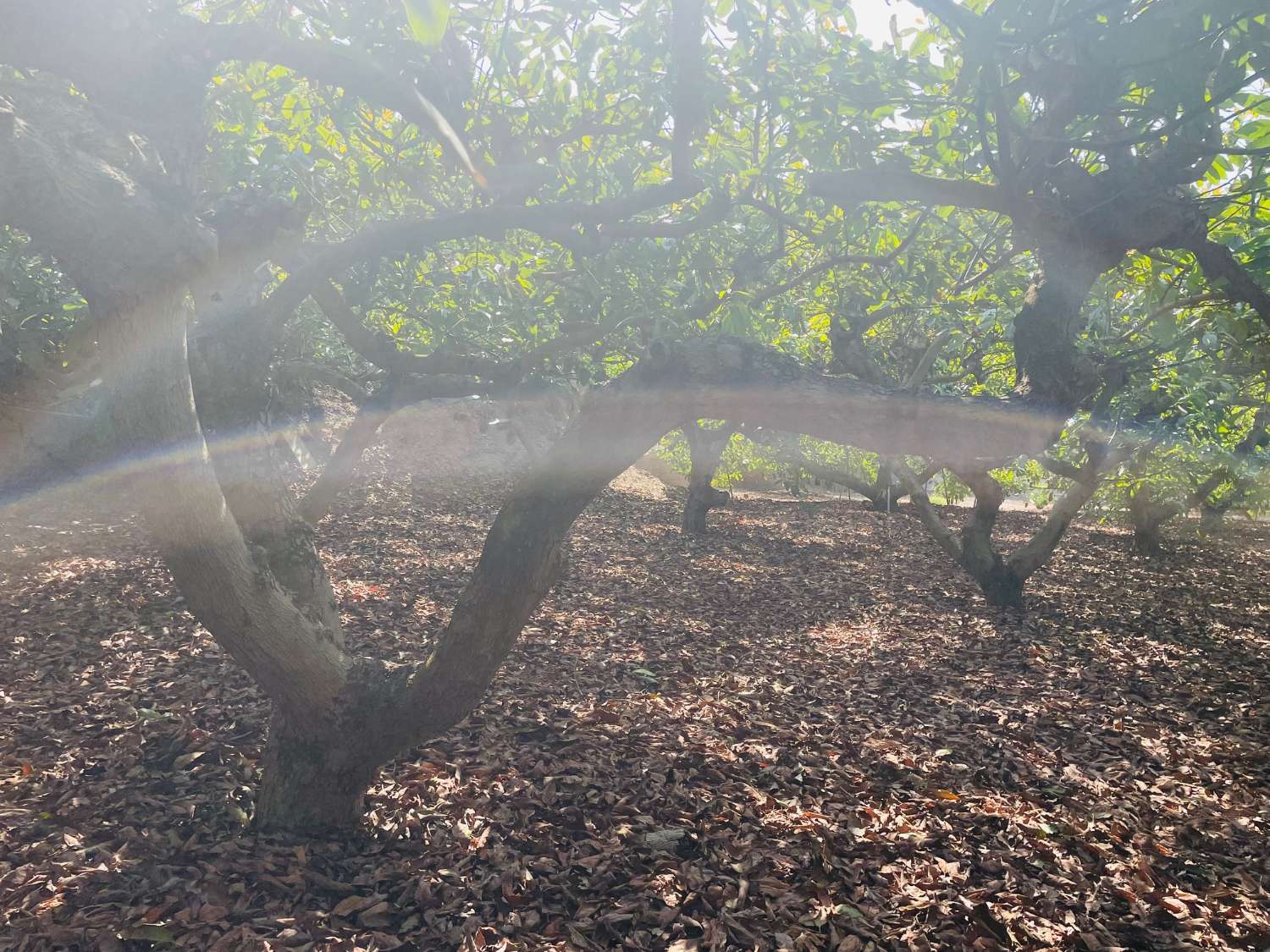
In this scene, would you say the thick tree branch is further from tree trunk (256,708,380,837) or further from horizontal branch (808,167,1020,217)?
tree trunk (256,708,380,837)

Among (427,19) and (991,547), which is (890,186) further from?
(991,547)

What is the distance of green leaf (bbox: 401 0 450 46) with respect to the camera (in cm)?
111

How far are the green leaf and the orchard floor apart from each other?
125 inches

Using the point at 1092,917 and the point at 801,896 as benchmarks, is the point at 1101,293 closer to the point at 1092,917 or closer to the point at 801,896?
the point at 1092,917

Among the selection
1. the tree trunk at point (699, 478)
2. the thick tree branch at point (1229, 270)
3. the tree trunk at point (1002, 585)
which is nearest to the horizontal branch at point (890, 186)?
the thick tree branch at point (1229, 270)

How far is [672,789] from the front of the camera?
4285 mm

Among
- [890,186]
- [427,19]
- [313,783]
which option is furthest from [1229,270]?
[313,783]

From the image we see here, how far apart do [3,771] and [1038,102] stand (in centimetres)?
745

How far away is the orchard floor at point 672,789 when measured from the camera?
3.19m

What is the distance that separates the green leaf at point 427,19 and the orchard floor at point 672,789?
10.4 ft

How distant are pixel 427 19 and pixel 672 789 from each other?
4028 millimetres

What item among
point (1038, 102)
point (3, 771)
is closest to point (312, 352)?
point (3, 771)

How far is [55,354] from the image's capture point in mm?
8383

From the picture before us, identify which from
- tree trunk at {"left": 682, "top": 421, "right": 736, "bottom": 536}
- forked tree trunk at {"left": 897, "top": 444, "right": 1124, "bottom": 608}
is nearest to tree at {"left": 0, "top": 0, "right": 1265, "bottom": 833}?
forked tree trunk at {"left": 897, "top": 444, "right": 1124, "bottom": 608}
